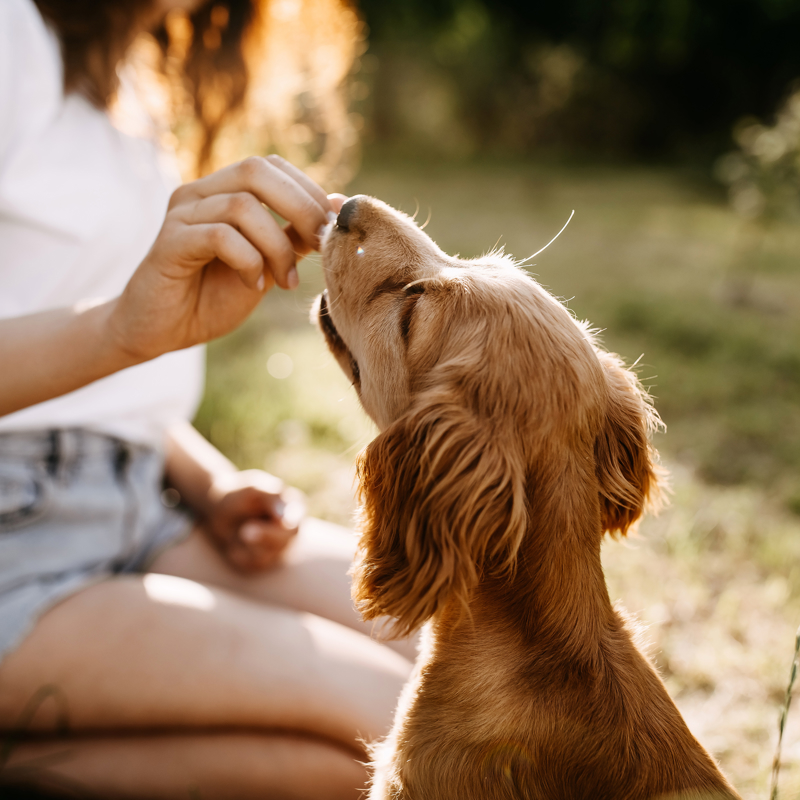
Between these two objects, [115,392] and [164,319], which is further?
[115,392]

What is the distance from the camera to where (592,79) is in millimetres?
17875

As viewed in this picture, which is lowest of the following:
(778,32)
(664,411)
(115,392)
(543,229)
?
(115,392)

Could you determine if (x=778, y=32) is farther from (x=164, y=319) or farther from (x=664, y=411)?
(x=164, y=319)

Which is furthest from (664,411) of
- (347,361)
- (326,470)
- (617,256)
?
(617,256)

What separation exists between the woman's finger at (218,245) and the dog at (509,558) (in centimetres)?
41

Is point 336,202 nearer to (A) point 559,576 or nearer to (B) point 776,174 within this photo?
(A) point 559,576

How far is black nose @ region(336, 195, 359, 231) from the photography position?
1803 millimetres

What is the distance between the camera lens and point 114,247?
2291 millimetres

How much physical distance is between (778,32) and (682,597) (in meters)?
19.2

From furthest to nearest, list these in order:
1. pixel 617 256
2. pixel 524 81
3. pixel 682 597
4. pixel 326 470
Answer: pixel 524 81 < pixel 617 256 < pixel 326 470 < pixel 682 597

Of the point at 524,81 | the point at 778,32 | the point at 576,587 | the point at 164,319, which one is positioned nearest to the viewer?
the point at 576,587

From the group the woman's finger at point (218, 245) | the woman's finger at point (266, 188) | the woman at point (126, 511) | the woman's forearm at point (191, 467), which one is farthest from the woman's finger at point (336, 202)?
the woman's forearm at point (191, 467)

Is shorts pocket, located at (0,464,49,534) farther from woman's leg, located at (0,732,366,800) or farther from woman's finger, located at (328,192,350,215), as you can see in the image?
woman's finger, located at (328,192,350,215)

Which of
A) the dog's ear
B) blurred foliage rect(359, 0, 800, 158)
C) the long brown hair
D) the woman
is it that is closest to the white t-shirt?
the woman
